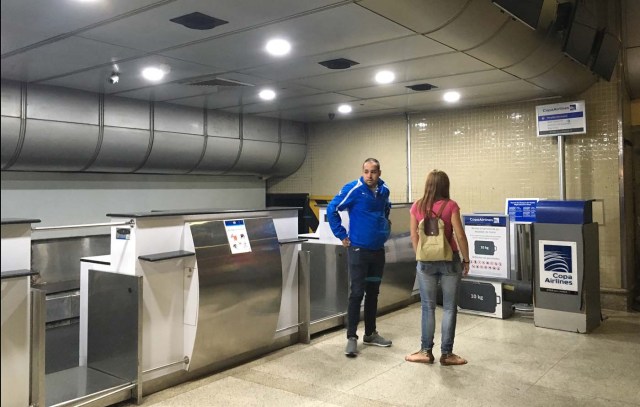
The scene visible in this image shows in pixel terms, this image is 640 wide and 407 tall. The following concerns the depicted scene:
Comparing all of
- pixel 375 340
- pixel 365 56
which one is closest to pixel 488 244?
pixel 375 340

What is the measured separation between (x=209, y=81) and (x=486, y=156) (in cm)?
381

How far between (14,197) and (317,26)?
4.15m

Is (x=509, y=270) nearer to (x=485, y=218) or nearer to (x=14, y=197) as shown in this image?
(x=485, y=218)

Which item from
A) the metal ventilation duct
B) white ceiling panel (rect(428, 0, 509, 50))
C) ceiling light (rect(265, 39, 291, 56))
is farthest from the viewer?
the metal ventilation duct

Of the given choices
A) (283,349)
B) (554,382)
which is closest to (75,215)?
(283,349)

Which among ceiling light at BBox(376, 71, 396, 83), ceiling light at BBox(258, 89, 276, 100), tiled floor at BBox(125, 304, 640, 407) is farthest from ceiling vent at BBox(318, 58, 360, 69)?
tiled floor at BBox(125, 304, 640, 407)

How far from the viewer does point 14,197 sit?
224 inches

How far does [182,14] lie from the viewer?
3.28 meters

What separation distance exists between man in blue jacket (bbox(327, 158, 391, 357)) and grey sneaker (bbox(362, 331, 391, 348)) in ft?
0.87

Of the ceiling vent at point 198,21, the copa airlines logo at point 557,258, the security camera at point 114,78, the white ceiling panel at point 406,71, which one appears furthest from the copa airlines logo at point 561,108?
the security camera at point 114,78

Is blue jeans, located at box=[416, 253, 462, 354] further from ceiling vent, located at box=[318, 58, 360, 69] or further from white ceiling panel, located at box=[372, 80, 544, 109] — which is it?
white ceiling panel, located at box=[372, 80, 544, 109]

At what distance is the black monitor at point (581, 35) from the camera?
4215 millimetres

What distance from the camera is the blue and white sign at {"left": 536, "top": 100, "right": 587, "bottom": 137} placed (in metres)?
6.02

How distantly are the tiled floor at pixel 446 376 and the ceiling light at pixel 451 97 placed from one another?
9.22ft
